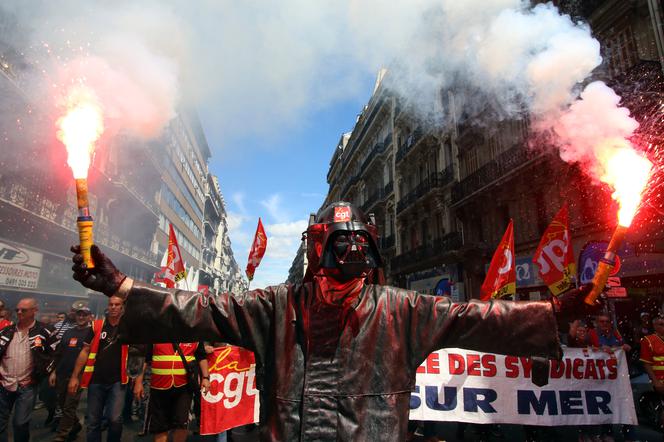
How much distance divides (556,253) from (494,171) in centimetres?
1055

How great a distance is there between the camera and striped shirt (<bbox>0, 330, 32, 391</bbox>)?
458 cm

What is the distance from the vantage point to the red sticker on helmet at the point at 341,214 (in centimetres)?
→ 180

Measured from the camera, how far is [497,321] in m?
1.71

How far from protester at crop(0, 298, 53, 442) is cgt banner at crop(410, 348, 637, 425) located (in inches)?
173

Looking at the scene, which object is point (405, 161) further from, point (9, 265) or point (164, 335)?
point (164, 335)

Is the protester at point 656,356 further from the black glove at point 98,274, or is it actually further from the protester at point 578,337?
the black glove at point 98,274

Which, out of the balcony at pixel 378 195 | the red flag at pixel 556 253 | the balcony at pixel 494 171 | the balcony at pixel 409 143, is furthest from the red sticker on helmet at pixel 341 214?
the balcony at pixel 378 195

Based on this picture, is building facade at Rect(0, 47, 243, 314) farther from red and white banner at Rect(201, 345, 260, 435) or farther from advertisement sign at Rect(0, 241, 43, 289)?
red and white banner at Rect(201, 345, 260, 435)

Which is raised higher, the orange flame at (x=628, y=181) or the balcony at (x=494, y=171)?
the balcony at (x=494, y=171)

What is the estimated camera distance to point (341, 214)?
1828 mm

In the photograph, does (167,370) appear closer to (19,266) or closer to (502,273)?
(502,273)

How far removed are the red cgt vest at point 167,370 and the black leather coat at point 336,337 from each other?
3.11 metres

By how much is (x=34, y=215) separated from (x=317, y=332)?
16232 mm

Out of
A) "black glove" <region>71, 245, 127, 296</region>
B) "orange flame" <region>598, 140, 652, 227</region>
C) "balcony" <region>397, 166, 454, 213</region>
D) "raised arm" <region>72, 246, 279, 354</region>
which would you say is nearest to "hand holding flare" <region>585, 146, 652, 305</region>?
"orange flame" <region>598, 140, 652, 227</region>
